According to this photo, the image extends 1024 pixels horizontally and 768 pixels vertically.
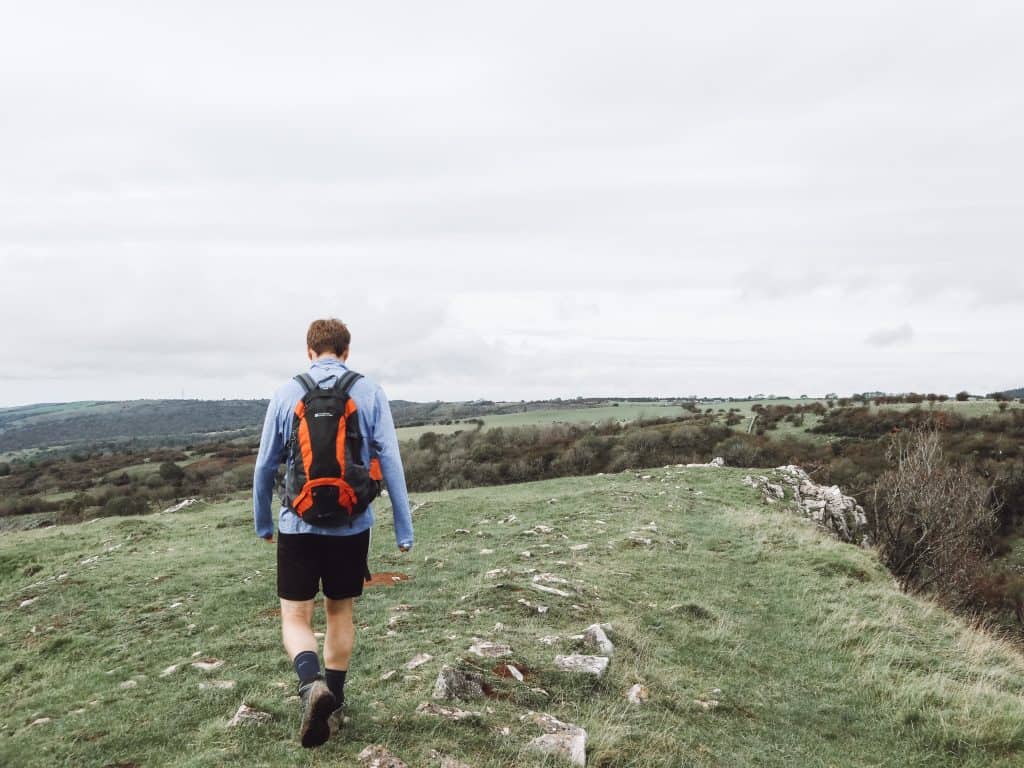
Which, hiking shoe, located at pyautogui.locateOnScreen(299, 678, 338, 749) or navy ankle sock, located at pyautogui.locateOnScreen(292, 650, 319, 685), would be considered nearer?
hiking shoe, located at pyautogui.locateOnScreen(299, 678, 338, 749)

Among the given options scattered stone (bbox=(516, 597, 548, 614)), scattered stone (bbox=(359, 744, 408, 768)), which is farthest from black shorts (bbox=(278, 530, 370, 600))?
scattered stone (bbox=(516, 597, 548, 614))

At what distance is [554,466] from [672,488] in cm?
3219

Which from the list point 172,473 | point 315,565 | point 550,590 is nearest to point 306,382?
point 315,565

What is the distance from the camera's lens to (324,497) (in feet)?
13.9

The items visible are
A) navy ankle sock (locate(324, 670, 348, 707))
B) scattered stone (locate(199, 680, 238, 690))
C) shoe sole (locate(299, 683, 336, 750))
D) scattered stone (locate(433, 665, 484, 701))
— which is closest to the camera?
shoe sole (locate(299, 683, 336, 750))

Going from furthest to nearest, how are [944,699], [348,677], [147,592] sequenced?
[147,592]
[944,699]
[348,677]

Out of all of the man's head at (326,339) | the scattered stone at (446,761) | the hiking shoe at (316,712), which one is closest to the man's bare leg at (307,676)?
the hiking shoe at (316,712)

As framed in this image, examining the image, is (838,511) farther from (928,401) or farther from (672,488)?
(928,401)

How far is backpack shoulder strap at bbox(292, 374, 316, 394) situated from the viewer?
4555 millimetres

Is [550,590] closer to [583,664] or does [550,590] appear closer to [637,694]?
[583,664]

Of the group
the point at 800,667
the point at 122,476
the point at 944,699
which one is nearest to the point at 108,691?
the point at 800,667

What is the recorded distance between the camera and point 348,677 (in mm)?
5859

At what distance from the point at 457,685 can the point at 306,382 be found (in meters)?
2.81

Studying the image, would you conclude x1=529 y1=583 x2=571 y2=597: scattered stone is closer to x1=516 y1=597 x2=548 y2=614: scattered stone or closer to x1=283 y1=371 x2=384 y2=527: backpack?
x1=516 y1=597 x2=548 y2=614: scattered stone
